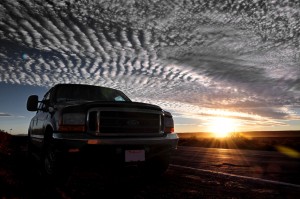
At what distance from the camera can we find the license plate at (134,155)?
5102 mm

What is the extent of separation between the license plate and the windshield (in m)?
2.17

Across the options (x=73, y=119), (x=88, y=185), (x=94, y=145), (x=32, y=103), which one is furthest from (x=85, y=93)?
(x=88, y=185)

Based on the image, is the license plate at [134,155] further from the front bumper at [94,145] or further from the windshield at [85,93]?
the windshield at [85,93]

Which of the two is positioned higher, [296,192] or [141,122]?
[141,122]

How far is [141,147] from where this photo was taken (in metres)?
5.31

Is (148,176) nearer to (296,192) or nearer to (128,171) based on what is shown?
(128,171)

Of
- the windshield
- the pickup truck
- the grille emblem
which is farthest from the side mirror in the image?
the grille emblem

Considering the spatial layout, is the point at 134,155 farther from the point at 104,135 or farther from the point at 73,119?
the point at 73,119

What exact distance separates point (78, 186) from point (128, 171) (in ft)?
6.42

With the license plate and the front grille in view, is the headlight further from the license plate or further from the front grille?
the license plate

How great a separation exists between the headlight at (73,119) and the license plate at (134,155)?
2.93 ft

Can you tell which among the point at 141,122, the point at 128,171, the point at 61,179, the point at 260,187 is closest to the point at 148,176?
the point at 128,171

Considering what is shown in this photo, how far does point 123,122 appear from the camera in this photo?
526 cm

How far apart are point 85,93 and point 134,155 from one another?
2.49 m
